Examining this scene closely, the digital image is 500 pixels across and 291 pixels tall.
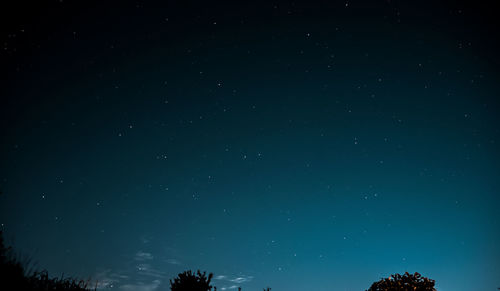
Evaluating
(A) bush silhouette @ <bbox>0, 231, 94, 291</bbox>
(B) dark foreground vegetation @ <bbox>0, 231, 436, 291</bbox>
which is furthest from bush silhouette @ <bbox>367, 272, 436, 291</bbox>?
(A) bush silhouette @ <bbox>0, 231, 94, 291</bbox>

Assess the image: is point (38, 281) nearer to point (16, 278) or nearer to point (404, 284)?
point (16, 278)

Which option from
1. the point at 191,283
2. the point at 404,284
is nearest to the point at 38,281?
the point at 191,283

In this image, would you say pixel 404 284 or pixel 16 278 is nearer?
pixel 16 278

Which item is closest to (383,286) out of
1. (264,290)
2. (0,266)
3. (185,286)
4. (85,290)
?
(264,290)

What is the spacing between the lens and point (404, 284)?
17.7 metres

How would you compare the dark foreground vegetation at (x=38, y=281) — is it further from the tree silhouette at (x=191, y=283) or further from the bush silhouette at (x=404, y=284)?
the bush silhouette at (x=404, y=284)

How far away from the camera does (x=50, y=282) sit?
32.5ft

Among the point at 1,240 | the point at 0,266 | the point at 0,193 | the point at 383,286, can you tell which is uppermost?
the point at 0,193

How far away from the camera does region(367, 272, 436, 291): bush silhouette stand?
1717 centimetres

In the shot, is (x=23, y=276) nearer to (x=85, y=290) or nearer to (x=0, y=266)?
(x=0, y=266)

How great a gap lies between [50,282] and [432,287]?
24444 mm

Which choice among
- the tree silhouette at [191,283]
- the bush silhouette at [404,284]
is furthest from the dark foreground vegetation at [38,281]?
the bush silhouette at [404,284]

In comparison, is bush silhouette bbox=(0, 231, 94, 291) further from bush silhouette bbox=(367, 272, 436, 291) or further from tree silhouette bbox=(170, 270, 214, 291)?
bush silhouette bbox=(367, 272, 436, 291)

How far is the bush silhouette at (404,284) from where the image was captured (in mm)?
17172
